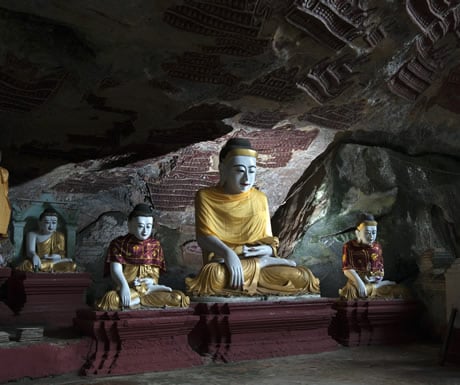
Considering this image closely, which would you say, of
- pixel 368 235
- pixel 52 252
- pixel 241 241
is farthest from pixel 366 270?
pixel 52 252

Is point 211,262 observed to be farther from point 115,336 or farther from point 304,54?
point 304,54

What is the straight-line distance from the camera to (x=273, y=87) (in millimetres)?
6133

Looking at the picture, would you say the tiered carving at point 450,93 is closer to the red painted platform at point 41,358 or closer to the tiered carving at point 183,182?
the tiered carving at point 183,182

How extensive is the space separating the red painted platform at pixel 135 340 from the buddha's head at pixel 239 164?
1.66 m

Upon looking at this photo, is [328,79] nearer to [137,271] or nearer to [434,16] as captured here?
[434,16]

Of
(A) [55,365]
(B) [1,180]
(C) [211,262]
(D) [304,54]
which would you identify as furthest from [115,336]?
(D) [304,54]

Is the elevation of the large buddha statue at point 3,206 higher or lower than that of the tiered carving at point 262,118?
lower

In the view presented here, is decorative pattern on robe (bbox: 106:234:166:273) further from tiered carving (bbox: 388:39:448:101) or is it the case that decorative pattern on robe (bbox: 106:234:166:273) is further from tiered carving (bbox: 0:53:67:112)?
tiered carving (bbox: 388:39:448:101)

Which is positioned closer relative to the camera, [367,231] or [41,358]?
[41,358]

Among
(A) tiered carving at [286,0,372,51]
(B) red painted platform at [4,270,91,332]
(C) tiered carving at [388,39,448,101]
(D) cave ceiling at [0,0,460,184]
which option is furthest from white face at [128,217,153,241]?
(C) tiered carving at [388,39,448,101]

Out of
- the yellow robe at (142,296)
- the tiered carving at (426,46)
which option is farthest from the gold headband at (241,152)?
the tiered carving at (426,46)

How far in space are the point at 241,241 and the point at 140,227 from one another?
1.23m

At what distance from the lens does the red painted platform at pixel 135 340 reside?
409cm

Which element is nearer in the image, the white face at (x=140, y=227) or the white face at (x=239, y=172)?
the white face at (x=140, y=227)
